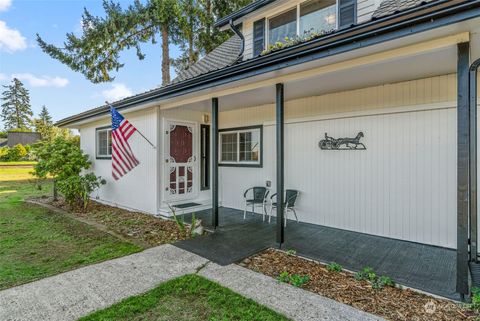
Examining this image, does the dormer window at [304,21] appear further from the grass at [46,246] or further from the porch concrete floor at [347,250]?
the grass at [46,246]

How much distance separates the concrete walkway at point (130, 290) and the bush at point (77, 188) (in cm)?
434

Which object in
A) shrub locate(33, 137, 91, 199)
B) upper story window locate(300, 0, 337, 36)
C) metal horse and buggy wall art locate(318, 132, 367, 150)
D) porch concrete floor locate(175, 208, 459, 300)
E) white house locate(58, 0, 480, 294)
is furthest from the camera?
shrub locate(33, 137, 91, 199)

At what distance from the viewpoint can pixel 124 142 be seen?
6027 mm

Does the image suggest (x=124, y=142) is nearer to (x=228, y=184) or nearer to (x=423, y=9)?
(x=228, y=184)

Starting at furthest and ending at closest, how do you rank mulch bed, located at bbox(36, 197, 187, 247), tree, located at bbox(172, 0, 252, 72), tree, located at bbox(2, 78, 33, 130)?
tree, located at bbox(2, 78, 33, 130), tree, located at bbox(172, 0, 252, 72), mulch bed, located at bbox(36, 197, 187, 247)

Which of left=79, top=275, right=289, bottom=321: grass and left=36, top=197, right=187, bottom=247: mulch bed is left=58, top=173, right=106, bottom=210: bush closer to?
left=36, top=197, right=187, bottom=247: mulch bed

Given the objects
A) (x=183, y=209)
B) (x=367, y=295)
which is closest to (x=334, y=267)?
(x=367, y=295)

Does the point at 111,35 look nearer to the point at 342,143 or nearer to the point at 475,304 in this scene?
the point at 342,143

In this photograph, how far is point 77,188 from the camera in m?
7.06

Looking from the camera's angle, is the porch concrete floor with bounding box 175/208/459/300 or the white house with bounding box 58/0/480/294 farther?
the porch concrete floor with bounding box 175/208/459/300

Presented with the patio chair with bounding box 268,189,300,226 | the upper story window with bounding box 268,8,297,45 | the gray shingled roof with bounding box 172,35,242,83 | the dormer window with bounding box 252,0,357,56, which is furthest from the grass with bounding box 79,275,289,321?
the gray shingled roof with bounding box 172,35,242,83

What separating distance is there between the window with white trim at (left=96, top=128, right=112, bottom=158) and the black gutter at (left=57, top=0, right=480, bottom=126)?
4604 mm

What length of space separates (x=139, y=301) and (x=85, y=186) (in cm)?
570

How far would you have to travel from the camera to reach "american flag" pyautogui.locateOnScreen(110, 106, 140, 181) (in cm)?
590
